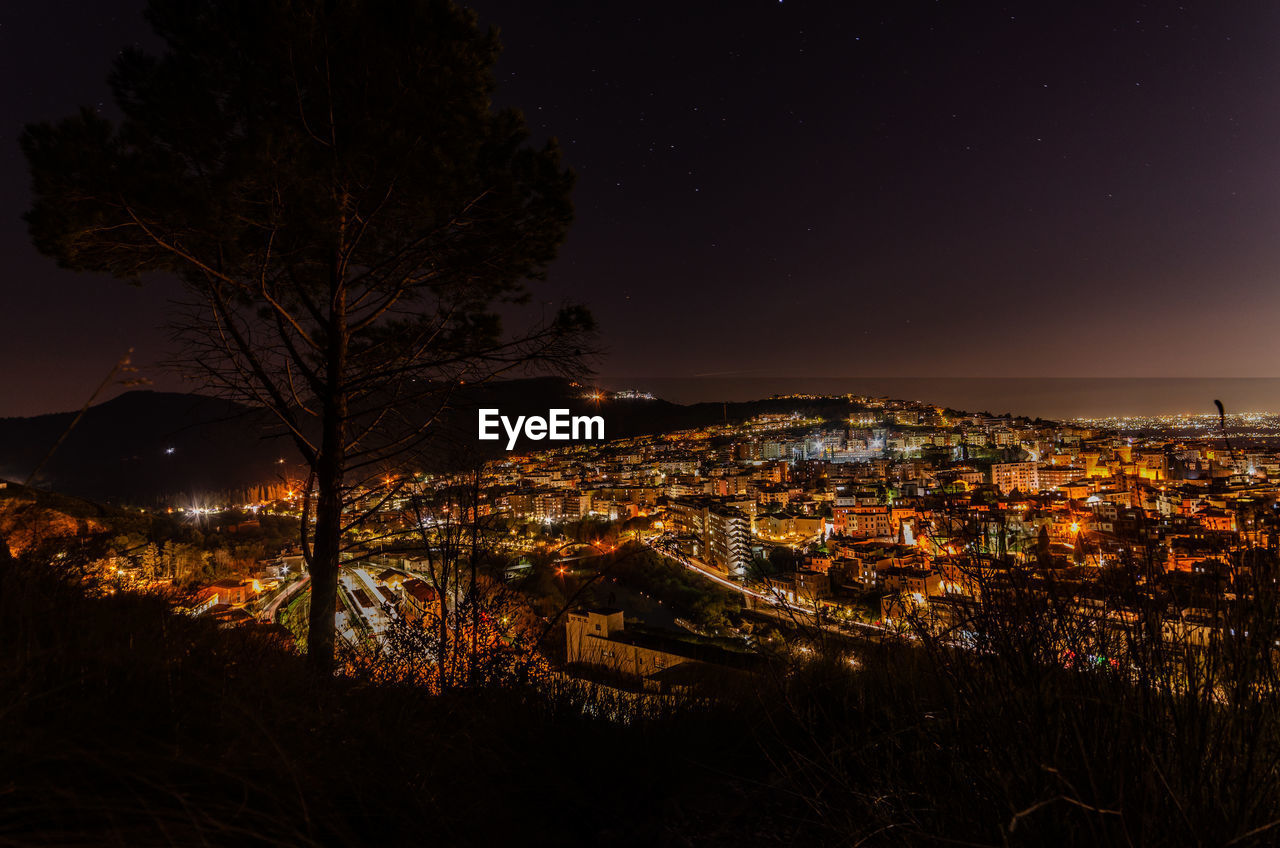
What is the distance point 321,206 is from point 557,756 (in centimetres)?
368

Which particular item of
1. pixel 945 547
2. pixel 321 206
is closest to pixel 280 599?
pixel 321 206

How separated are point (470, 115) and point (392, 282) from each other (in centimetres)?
140

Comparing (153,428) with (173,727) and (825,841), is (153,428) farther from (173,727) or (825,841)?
(825,841)

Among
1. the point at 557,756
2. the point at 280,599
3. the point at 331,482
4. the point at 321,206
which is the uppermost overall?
the point at 321,206

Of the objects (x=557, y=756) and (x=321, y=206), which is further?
(x=321, y=206)

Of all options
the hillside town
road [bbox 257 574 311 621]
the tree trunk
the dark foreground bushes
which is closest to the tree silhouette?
the tree trunk

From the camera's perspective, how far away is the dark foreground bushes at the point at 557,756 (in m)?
1.07

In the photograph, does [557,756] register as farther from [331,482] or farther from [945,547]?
[331,482]

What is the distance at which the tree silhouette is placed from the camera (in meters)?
3.50

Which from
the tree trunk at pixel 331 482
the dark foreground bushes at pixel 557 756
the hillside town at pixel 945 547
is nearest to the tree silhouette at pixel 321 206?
the tree trunk at pixel 331 482

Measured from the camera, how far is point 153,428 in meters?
15.7

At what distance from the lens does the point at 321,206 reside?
3867mm

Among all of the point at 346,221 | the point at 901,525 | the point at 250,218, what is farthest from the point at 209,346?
the point at 901,525

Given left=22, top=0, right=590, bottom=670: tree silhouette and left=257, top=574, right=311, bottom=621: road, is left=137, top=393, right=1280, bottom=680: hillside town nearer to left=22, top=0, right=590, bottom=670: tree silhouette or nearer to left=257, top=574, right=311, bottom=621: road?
left=257, top=574, right=311, bottom=621: road
